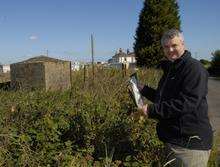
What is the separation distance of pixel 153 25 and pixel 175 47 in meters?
35.1

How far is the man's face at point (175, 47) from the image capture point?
14.3ft

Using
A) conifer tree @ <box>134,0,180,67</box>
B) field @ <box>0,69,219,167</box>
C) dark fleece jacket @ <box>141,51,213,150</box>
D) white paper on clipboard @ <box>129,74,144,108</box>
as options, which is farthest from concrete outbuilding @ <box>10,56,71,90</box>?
conifer tree @ <box>134,0,180,67</box>

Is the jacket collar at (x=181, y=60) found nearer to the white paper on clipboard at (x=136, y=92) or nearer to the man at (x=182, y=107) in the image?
the man at (x=182, y=107)

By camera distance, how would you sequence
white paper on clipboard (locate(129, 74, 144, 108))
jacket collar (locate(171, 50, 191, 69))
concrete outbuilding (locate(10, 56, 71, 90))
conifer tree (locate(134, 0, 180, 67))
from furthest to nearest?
conifer tree (locate(134, 0, 180, 67)) → concrete outbuilding (locate(10, 56, 71, 90)) → white paper on clipboard (locate(129, 74, 144, 108)) → jacket collar (locate(171, 50, 191, 69))

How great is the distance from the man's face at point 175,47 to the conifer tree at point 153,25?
110 ft

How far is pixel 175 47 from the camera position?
437 centimetres

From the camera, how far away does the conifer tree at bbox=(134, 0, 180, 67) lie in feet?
126

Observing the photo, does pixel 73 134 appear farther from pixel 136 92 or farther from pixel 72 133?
pixel 136 92

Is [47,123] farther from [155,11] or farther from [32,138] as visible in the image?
[155,11]

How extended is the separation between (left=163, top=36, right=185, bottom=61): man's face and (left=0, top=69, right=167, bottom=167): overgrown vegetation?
116 cm

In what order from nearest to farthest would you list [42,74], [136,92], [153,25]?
[136,92]
[42,74]
[153,25]

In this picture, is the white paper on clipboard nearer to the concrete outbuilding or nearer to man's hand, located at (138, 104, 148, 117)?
man's hand, located at (138, 104, 148, 117)

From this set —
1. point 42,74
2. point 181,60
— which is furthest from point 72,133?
point 42,74

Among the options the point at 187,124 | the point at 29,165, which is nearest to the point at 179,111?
the point at 187,124
